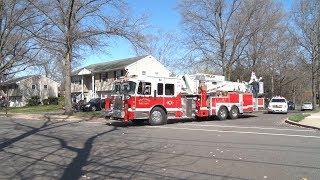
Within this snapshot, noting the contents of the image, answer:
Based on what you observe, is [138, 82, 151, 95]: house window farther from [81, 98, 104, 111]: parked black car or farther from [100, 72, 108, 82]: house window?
[100, 72, 108, 82]: house window

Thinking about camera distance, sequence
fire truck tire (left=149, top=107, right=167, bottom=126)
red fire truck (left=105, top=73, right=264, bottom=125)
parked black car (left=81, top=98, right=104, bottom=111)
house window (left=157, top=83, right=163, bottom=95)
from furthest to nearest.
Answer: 1. parked black car (left=81, top=98, right=104, bottom=111)
2. house window (left=157, top=83, right=163, bottom=95)
3. fire truck tire (left=149, top=107, right=167, bottom=126)
4. red fire truck (left=105, top=73, right=264, bottom=125)

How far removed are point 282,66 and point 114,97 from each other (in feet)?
163

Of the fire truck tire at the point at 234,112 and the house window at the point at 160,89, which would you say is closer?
the house window at the point at 160,89

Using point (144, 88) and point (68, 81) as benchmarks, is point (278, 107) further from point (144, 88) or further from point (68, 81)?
point (144, 88)

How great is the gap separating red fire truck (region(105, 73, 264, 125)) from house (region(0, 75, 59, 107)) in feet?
193

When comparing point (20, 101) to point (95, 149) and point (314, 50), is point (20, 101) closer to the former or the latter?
point (314, 50)

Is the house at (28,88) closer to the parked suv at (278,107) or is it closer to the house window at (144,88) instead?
the parked suv at (278,107)

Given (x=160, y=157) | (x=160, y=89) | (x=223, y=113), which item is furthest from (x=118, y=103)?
(x=160, y=157)

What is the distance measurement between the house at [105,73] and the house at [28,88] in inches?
534

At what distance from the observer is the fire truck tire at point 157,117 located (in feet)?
79.7

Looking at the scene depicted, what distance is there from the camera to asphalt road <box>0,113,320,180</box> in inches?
371

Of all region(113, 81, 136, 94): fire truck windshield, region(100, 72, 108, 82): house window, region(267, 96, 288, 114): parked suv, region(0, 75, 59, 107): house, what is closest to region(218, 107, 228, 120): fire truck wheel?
region(113, 81, 136, 94): fire truck windshield

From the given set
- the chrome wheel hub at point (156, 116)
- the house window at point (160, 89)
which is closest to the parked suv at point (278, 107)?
the house window at point (160, 89)

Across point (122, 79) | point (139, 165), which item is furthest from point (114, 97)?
point (139, 165)
